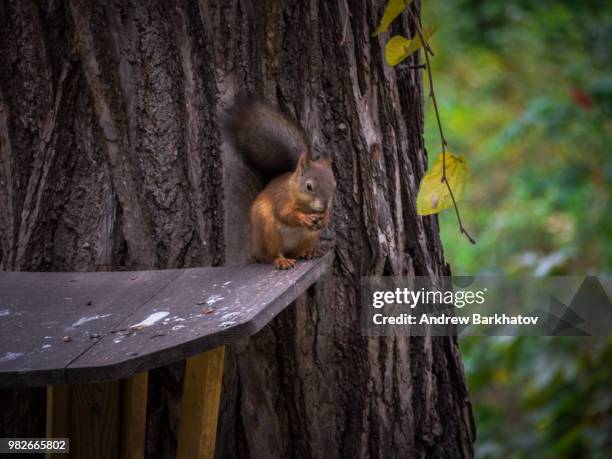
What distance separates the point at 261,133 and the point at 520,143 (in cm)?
434

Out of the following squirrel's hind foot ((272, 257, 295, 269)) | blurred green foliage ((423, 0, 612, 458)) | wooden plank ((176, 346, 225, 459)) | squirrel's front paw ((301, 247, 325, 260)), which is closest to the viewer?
wooden plank ((176, 346, 225, 459))

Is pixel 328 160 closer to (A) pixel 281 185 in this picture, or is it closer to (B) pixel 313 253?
(A) pixel 281 185

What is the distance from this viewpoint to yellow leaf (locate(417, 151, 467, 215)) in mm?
1363

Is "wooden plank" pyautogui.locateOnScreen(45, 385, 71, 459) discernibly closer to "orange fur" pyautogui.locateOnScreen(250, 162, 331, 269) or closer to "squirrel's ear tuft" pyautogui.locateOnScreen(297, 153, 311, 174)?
"orange fur" pyautogui.locateOnScreen(250, 162, 331, 269)

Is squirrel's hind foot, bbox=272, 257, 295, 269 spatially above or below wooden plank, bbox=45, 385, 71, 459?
above

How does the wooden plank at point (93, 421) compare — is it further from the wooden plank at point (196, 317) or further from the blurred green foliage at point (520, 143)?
the blurred green foliage at point (520, 143)

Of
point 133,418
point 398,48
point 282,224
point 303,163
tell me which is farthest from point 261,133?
point 133,418

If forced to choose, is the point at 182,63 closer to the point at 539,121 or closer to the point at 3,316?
the point at 3,316

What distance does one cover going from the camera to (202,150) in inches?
70.9

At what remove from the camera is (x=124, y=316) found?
138 centimetres

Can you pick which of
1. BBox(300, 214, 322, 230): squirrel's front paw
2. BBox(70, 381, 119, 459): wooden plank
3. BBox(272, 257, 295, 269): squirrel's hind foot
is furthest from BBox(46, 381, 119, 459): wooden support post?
BBox(300, 214, 322, 230): squirrel's front paw

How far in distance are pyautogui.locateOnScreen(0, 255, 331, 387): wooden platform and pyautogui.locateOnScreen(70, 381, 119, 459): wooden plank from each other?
0.24 m

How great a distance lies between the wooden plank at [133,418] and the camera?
1.55 meters

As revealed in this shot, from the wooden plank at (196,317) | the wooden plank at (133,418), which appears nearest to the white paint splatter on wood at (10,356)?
the wooden plank at (196,317)
